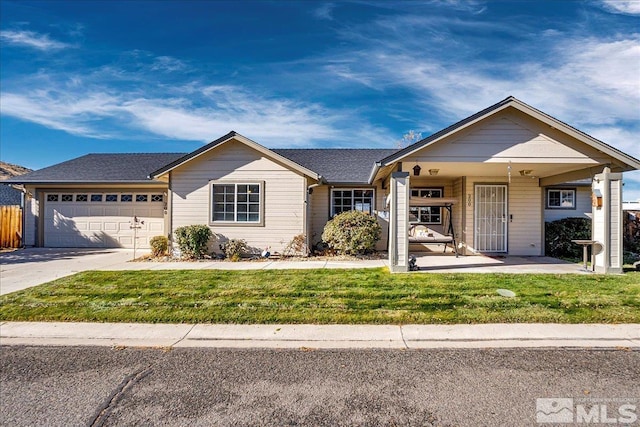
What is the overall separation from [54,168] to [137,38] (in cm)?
785

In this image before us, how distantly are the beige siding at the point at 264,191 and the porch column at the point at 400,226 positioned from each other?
403cm

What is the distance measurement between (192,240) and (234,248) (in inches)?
53.0

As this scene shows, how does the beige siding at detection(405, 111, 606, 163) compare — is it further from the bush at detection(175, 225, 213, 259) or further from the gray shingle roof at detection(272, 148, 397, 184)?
the bush at detection(175, 225, 213, 259)

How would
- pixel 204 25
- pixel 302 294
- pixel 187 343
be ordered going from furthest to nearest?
pixel 204 25 → pixel 302 294 → pixel 187 343

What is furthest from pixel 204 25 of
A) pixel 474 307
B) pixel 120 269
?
pixel 474 307

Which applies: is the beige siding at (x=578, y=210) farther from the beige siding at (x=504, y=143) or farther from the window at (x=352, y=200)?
the window at (x=352, y=200)

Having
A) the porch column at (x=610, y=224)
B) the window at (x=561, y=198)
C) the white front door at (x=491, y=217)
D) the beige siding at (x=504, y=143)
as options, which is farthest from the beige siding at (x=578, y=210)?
the beige siding at (x=504, y=143)

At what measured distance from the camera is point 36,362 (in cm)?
409

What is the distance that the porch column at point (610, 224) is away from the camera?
8664mm

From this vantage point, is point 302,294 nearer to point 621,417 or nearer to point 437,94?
point 621,417

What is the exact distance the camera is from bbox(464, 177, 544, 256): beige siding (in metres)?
12.1

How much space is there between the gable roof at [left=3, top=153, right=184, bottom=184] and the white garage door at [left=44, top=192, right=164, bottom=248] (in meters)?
0.70

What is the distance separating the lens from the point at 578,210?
44.0 feet

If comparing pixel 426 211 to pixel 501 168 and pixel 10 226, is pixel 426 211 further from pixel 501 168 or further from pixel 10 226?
pixel 10 226
